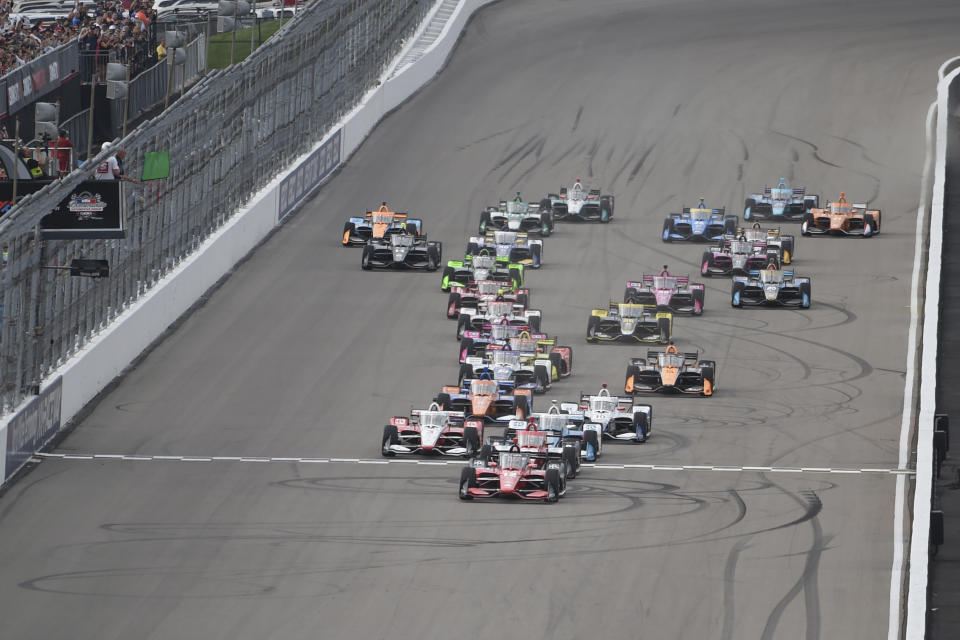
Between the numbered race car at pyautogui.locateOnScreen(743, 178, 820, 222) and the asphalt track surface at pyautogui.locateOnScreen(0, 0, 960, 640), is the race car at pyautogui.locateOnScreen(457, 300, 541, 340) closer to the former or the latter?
the asphalt track surface at pyautogui.locateOnScreen(0, 0, 960, 640)

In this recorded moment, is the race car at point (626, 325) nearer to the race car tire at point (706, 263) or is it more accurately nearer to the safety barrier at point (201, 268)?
the race car tire at point (706, 263)

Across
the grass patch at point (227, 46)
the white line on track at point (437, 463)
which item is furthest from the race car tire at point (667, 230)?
the grass patch at point (227, 46)

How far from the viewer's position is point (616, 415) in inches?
1053

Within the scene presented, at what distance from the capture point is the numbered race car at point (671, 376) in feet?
95.9

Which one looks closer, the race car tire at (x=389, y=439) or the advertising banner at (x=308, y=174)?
the race car tire at (x=389, y=439)

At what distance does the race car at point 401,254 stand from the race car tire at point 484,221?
2359mm

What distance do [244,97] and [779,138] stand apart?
647 inches

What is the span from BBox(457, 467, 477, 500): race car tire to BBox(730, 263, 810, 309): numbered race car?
12249mm

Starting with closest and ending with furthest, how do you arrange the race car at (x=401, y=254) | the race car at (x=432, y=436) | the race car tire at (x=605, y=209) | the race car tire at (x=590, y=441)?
1. the race car tire at (x=590, y=441)
2. the race car at (x=432, y=436)
3. the race car at (x=401, y=254)
4. the race car tire at (x=605, y=209)

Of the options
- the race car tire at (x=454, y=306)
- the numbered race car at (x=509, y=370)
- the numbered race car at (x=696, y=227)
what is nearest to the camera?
the numbered race car at (x=509, y=370)

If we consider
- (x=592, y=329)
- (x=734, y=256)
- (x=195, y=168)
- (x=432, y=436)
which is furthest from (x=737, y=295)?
(x=432, y=436)

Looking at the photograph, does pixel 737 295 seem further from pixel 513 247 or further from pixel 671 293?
pixel 513 247

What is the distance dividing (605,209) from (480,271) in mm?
7515

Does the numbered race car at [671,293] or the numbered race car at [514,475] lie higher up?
the numbered race car at [671,293]
